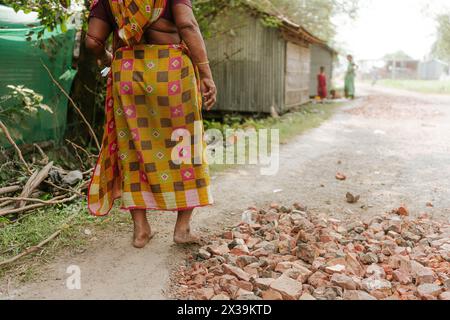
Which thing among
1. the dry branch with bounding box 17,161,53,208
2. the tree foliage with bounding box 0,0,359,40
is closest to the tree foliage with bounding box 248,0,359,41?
the tree foliage with bounding box 0,0,359,40

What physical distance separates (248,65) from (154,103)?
999 centimetres

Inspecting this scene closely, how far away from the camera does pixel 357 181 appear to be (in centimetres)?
493

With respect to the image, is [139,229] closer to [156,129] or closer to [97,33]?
[156,129]

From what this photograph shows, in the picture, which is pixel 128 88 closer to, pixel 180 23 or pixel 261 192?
pixel 180 23

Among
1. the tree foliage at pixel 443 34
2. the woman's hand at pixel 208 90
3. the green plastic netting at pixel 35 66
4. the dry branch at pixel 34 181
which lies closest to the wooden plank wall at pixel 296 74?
the green plastic netting at pixel 35 66

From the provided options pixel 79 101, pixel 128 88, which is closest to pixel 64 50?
pixel 79 101

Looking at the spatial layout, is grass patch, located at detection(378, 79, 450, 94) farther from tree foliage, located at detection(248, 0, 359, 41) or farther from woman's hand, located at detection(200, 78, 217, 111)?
woman's hand, located at detection(200, 78, 217, 111)

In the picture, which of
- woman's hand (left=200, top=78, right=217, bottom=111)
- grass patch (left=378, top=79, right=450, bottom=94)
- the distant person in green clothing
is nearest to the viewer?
woman's hand (left=200, top=78, right=217, bottom=111)

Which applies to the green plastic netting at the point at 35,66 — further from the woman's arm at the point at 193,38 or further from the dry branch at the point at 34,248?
the woman's arm at the point at 193,38

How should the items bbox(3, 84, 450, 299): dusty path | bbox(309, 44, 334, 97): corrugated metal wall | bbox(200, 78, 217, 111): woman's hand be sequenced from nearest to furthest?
bbox(3, 84, 450, 299): dusty path
bbox(200, 78, 217, 111): woman's hand
bbox(309, 44, 334, 97): corrugated metal wall

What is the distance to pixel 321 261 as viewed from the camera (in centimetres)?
266

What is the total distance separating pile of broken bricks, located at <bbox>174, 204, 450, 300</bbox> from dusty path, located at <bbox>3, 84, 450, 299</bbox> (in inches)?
8.7

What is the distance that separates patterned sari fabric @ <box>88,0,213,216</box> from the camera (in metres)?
2.59

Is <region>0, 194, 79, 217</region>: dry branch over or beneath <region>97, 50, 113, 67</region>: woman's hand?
beneath
